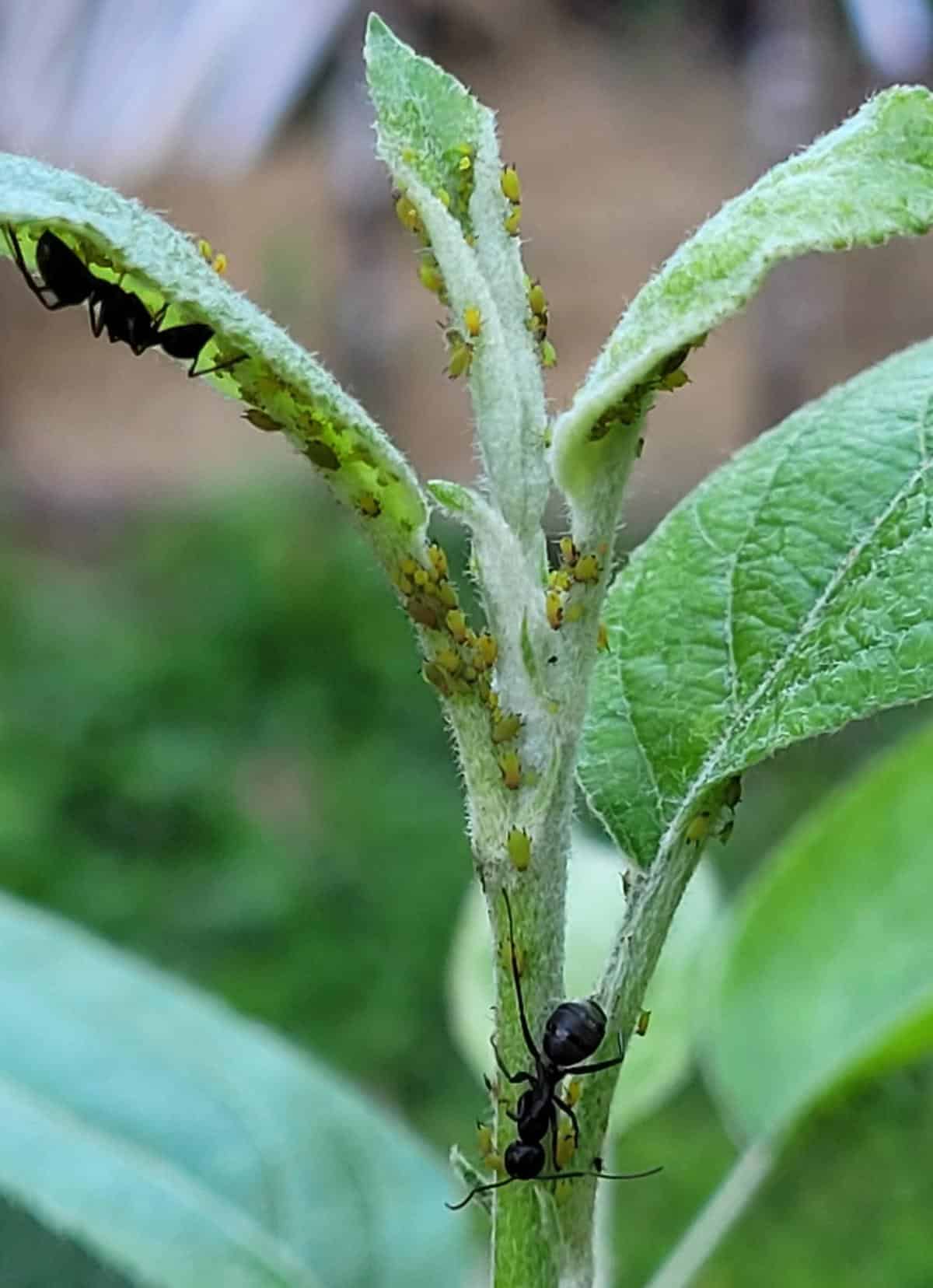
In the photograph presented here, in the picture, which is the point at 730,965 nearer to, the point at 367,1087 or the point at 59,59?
the point at 367,1087

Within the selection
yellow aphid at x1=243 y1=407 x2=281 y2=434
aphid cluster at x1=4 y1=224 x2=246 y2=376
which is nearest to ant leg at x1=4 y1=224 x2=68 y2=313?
aphid cluster at x1=4 y1=224 x2=246 y2=376

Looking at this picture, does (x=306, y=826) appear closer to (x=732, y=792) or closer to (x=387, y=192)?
(x=387, y=192)

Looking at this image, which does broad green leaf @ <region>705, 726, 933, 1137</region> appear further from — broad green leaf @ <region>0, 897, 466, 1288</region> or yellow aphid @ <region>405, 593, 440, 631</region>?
yellow aphid @ <region>405, 593, 440, 631</region>

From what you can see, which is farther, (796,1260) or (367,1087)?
(367,1087)

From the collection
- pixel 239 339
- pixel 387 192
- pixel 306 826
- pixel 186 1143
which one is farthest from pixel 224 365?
pixel 387 192

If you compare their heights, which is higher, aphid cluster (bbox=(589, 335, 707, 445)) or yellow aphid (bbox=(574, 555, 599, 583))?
aphid cluster (bbox=(589, 335, 707, 445))

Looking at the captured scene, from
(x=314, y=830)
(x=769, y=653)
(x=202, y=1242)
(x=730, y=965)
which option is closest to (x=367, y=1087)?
(x=314, y=830)
